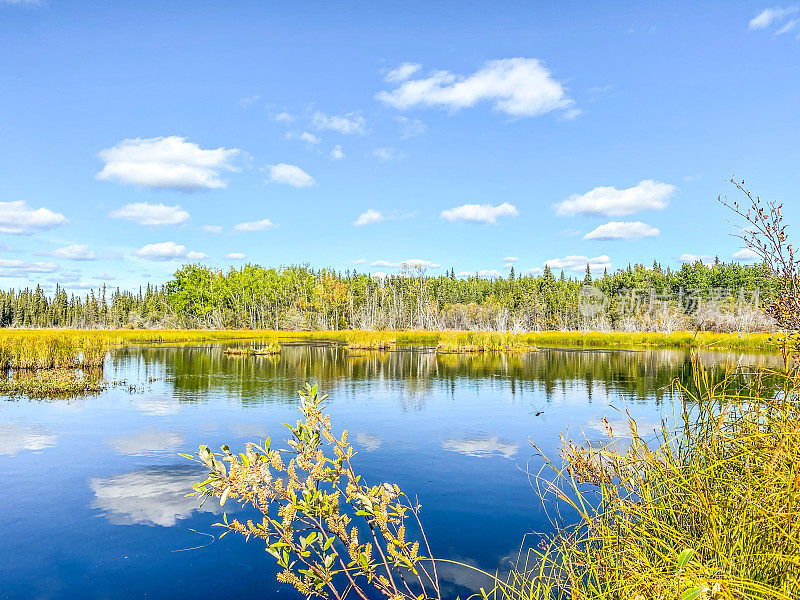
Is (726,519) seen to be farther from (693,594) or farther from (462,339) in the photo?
(462,339)

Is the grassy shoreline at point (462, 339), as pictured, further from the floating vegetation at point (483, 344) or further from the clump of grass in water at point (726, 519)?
the clump of grass in water at point (726, 519)

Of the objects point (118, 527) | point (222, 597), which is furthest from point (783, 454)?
point (118, 527)

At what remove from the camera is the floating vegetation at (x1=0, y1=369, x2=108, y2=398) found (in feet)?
72.8

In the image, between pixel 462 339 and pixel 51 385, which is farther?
pixel 462 339

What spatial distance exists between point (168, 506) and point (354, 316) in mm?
99249

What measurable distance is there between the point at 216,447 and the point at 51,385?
1406 cm

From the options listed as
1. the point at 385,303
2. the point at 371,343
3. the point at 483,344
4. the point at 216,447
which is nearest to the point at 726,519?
the point at 216,447

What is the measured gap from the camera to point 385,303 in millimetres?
120375

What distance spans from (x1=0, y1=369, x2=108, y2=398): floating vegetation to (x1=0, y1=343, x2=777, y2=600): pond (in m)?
1.08

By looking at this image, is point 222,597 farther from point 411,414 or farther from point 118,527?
point 411,414

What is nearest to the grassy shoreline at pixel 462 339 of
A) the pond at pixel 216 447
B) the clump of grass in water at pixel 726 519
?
the pond at pixel 216 447

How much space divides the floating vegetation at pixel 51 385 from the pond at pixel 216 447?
3.56ft

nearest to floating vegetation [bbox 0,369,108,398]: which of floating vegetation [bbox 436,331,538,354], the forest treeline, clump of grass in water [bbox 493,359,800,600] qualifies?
clump of grass in water [bbox 493,359,800,600]

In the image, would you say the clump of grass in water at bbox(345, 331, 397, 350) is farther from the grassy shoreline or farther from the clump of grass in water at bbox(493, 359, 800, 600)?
the clump of grass in water at bbox(493, 359, 800, 600)
